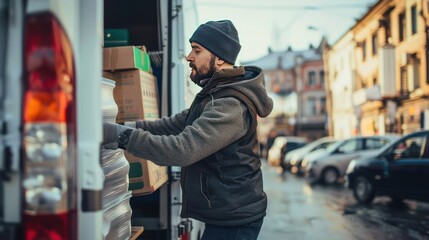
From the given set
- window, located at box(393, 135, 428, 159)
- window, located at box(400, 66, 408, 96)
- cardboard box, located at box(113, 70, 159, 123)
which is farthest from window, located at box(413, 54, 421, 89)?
cardboard box, located at box(113, 70, 159, 123)

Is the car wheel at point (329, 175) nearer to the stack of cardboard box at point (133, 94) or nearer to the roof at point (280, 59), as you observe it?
the stack of cardboard box at point (133, 94)

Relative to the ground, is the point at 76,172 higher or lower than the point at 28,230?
higher

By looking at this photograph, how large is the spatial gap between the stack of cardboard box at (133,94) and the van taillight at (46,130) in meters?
1.67

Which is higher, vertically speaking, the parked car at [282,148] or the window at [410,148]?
the window at [410,148]

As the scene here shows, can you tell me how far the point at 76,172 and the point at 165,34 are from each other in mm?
2192

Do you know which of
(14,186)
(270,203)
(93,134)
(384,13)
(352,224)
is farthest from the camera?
(384,13)

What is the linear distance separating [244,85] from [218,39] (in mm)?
317

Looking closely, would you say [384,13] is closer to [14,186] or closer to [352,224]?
[352,224]

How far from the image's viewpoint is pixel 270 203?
40.9 ft

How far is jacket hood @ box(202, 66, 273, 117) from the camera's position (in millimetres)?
2512

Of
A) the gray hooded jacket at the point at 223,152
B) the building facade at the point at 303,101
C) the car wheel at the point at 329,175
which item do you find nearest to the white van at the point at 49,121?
the gray hooded jacket at the point at 223,152

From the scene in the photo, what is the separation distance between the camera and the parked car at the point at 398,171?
1030 centimetres

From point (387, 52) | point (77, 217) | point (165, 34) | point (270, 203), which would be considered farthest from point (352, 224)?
point (387, 52)

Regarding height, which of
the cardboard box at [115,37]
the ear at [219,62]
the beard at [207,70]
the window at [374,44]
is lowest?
the beard at [207,70]
